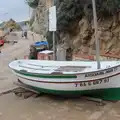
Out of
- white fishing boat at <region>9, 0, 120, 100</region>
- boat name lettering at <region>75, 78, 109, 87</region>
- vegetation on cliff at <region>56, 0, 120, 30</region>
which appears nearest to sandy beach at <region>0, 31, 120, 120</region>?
white fishing boat at <region>9, 0, 120, 100</region>

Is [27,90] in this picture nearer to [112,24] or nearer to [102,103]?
[102,103]

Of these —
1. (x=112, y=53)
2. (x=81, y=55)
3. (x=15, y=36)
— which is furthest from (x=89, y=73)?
(x=15, y=36)

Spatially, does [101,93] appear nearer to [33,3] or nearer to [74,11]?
[74,11]

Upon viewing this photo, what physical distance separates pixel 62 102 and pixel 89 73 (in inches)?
67.6

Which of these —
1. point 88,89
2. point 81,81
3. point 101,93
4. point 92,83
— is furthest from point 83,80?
point 101,93

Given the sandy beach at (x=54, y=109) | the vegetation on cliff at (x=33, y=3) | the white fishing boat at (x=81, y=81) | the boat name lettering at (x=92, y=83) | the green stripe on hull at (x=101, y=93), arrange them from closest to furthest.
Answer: the sandy beach at (x=54, y=109)
the white fishing boat at (x=81, y=81)
the boat name lettering at (x=92, y=83)
the green stripe on hull at (x=101, y=93)
the vegetation on cliff at (x=33, y=3)

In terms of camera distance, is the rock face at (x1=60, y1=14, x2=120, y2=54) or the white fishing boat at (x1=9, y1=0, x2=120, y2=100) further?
the rock face at (x1=60, y1=14, x2=120, y2=54)

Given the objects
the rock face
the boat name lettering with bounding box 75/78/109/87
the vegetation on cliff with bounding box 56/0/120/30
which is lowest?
the boat name lettering with bounding box 75/78/109/87

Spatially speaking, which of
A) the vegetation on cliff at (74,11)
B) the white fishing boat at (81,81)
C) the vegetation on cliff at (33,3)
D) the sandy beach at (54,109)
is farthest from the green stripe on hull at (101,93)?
the vegetation on cliff at (33,3)

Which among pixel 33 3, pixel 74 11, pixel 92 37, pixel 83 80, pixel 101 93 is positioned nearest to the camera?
pixel 83 80

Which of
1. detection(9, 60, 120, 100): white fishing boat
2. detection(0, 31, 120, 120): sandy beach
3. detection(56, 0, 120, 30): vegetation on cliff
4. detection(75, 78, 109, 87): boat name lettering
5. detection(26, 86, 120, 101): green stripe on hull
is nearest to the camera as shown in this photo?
detection(0, 31, 120, 120): sandy beach

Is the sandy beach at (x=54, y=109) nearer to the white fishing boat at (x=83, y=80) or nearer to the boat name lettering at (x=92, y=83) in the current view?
the white fishing boat at (x=83, y=80)

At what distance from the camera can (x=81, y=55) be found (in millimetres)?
14305

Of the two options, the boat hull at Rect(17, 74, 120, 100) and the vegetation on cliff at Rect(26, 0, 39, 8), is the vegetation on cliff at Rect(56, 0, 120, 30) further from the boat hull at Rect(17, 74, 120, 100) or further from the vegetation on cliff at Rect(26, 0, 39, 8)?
the vegetation on cliff at Rect(26, 0, 39, 8)
